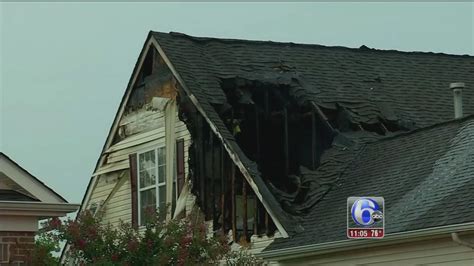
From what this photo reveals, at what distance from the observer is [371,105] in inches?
1025

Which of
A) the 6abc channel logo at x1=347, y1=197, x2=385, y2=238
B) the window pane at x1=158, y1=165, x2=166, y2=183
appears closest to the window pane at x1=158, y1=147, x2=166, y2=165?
the window pane at x1=158, y1=165, x2=166, y2=183

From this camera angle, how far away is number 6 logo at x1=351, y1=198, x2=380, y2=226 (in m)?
18.6

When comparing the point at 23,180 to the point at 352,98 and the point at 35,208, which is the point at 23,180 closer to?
the point at 35,208

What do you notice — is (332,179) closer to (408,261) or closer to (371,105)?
(371,105)

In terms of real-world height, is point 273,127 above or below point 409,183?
above

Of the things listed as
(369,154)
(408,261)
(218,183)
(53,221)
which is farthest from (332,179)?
(53,221)

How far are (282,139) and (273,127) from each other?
0.35 m

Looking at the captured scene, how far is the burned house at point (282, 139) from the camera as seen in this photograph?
22234mm

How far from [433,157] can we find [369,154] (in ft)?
7.91

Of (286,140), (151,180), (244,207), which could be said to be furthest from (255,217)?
(151,180)

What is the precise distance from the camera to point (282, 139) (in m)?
25.6

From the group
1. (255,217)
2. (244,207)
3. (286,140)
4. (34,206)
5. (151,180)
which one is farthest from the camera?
(151,180)

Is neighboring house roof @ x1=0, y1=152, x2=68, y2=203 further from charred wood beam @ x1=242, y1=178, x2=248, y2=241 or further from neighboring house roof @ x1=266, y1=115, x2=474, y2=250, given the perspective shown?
charred wood beam @ x1=242, y1=178, x2=248, y2=241

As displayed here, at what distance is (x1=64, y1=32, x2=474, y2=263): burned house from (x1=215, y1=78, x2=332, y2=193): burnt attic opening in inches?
1.0
